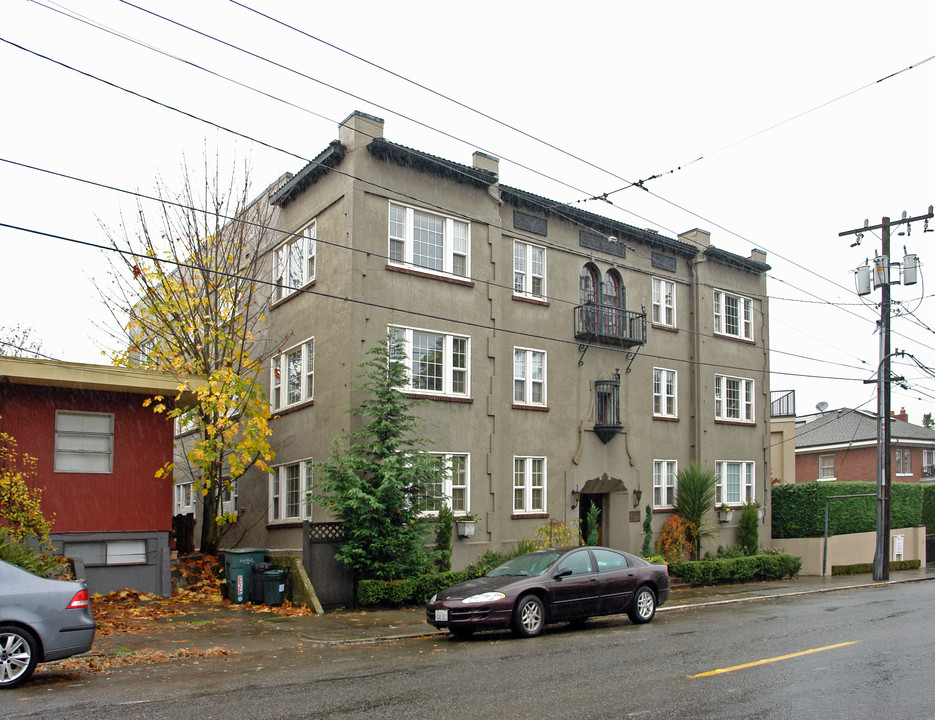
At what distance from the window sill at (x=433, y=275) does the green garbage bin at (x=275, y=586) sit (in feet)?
23.9

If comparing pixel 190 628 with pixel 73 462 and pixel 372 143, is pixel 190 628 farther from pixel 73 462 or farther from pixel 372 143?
pixel 372 143

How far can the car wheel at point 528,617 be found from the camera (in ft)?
43.3

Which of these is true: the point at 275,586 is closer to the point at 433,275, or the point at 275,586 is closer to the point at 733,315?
the point at 433,275

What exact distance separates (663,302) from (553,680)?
765 inches

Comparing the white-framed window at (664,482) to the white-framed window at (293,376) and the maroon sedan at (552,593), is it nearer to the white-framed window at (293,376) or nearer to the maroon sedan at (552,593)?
the maroon sedan at (552,593)

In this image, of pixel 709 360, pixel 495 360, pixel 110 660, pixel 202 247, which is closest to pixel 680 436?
pixel 709 360

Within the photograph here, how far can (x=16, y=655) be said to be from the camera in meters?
9.62

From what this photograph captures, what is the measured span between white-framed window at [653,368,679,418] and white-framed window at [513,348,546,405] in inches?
193

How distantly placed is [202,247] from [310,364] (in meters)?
4.15

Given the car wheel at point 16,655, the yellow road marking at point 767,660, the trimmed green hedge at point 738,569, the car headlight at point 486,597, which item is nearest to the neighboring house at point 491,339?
the trimmed green hedge at point 738,569

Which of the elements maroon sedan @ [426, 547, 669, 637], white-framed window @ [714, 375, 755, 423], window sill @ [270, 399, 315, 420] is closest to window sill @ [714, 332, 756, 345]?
white-framed window @ [714, 375, 755, 423]

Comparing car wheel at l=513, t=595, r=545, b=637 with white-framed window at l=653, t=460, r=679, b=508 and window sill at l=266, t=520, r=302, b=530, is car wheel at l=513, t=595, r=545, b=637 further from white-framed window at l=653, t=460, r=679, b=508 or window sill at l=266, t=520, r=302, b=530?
white-framed window at l=653, t=460, r=679, b=508

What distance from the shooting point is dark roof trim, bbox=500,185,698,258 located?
2298 cm

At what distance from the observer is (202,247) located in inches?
867
